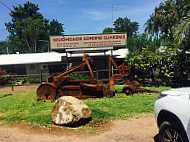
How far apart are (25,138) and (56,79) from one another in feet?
14.3

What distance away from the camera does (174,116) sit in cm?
274

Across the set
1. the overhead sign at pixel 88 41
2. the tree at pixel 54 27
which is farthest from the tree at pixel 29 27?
the overhead sign at pixel 88 41

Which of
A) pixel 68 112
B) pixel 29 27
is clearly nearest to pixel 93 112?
pixel 68 112

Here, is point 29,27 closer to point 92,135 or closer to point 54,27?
point 54,27

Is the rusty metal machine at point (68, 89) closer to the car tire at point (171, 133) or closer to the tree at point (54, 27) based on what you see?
the car tire at point (171, 133)

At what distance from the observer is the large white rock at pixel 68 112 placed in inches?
190

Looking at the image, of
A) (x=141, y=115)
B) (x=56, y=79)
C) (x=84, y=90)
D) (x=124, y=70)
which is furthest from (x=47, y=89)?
(x=124, y=70)

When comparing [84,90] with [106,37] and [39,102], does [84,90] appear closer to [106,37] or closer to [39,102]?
[39,102]

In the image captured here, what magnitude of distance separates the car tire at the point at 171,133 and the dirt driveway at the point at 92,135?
897mm

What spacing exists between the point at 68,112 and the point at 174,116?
10.2 ft

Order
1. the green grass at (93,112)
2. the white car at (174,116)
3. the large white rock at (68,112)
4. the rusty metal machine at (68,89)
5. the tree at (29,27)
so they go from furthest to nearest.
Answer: the tree at (29,27), the rusty metal machine at (68,89), the green grass at (93,112), the large white rock at (68,112), the white car at (174,116)

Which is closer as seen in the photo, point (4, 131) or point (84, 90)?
point (4, 131)

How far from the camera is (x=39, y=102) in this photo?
8117 millimetres

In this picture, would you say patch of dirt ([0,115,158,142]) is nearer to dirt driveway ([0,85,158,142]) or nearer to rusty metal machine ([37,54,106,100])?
dirt driveway ([0,85,158,142])
